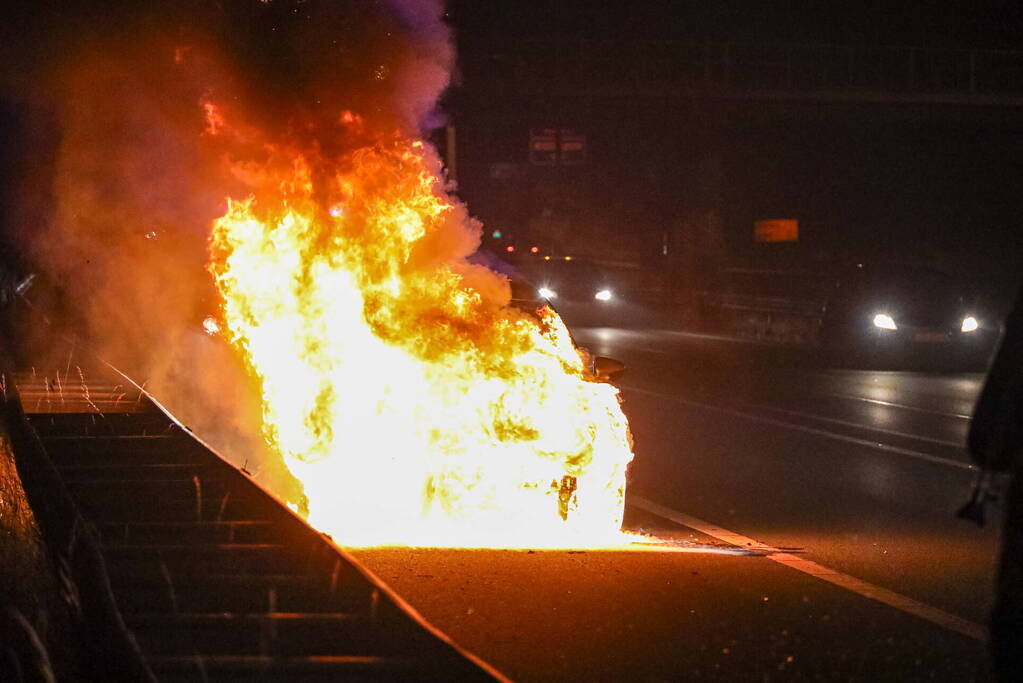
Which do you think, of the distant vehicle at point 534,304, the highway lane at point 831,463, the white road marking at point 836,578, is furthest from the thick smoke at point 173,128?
the highway lane at point 831,463

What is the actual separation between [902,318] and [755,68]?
15.5 meters

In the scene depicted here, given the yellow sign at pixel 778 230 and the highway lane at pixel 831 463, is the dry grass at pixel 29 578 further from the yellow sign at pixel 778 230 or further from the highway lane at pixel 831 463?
the yellow sign at pixel 778 230

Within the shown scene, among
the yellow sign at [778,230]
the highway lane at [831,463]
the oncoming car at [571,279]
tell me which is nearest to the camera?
the highway lane at [831,463]

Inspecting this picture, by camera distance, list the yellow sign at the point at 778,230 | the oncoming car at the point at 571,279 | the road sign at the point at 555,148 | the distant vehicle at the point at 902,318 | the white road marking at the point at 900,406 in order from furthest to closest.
→ the road sign at the point at 555,148, the yellow sign at the point at 778,230, the oncoming car at the point at 571,279, the distant vehicle at the point at 902,318, the white road marking at the point at 900,406

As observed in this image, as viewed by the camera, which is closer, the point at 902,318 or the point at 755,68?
the point at 902,318

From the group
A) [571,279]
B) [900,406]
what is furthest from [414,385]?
[571,279]

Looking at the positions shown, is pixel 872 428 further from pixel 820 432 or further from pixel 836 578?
pixel 836 578

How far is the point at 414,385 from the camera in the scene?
9227 mm

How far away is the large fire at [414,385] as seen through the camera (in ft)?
29.7

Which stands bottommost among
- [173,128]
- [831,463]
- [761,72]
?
[831,463]

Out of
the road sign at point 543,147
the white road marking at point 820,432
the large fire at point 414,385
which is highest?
→ the road sign at point 543,147

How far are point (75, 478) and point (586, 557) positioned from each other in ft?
9.38

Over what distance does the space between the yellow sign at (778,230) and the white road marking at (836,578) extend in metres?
41.1

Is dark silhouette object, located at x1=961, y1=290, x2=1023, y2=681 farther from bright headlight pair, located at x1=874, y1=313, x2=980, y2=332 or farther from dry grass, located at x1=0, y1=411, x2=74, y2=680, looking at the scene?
bright headlight pair, located at x1=874, y1=313, x2=980, y2=332
